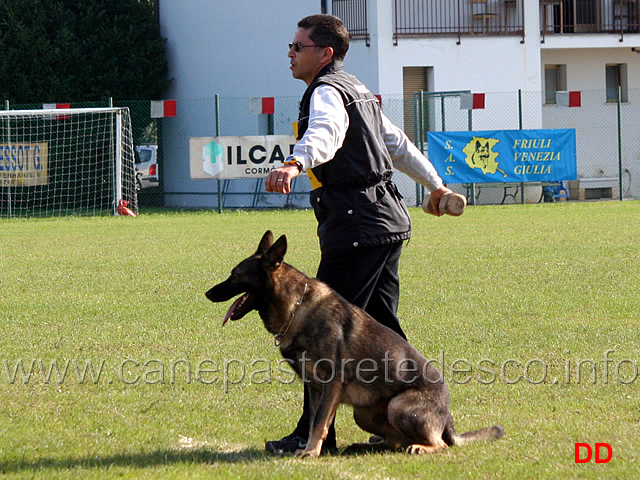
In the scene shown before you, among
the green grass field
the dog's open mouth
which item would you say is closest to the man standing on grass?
the dog's open mouth

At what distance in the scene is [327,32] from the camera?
4.63 meters

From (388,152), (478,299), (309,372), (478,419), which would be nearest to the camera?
(309,372)

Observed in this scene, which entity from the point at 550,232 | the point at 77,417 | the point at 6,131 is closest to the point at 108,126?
the point at 6,131

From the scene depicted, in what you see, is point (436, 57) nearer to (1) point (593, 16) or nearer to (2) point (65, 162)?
(1) point (593, 16)

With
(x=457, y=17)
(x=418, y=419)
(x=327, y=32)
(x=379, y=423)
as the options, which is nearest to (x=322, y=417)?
(x=379, y=423)

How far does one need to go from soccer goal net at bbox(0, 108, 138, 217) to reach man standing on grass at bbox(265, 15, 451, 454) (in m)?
18.4

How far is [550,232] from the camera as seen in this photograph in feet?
54.3

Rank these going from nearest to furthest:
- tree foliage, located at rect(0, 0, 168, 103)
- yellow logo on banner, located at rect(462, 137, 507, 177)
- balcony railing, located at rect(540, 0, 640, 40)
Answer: yellow logo on banner, located at rect(462, 137, 507, 177)
tree foliage, located at rect(0, 0, 168, 103)
balcony railing, located at rect(540, 0, 640, 40)

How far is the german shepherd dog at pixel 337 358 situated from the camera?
14.5 ft

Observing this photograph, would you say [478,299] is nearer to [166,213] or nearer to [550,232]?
[550,232]

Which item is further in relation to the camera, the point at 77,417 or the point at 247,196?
the point at 247,196

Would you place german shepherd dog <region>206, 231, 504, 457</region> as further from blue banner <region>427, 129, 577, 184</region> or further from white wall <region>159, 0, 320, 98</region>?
white wall <region>159, 0, 320, 98</region>

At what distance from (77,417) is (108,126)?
21842mm

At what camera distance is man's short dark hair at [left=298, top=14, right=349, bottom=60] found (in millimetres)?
4629
